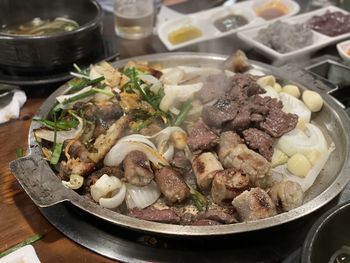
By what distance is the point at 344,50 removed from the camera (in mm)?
3420

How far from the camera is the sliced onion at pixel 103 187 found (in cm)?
Result: 205

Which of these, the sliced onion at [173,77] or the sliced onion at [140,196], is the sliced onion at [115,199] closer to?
the sliced onion at [140,196]

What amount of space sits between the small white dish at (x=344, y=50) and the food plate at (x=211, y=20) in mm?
822

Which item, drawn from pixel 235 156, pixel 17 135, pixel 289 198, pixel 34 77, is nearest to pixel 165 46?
pixel 34 77

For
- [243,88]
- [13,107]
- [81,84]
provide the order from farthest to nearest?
1. [13,107]
2. [81,84]
3. [243,88]

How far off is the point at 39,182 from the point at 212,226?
0.86 metres

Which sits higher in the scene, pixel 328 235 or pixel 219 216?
pixel 328 235

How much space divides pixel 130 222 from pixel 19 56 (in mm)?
1749

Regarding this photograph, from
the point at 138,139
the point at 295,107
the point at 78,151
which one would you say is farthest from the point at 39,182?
the point at 295,107

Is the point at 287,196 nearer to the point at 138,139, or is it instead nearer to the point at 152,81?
the point at 138,139

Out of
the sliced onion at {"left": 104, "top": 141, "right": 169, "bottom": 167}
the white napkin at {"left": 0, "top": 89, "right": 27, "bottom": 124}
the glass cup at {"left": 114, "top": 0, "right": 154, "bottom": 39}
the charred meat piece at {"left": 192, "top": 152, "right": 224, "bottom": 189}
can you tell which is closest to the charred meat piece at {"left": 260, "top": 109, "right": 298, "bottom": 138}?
the charred meat piece at {"left": 192, "top": 152, "right": 224, "bottom": 189}

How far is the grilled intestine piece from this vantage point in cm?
212

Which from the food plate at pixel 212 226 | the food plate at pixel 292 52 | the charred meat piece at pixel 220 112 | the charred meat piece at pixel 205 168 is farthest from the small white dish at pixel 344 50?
the charred meat piece at pixel 205 168

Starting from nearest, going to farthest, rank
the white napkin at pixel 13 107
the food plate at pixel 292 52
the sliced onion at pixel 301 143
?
the sliced onion at pixel 301 143 → the white napkin at pixel 13 107 → the food plate at pixel 292 52
